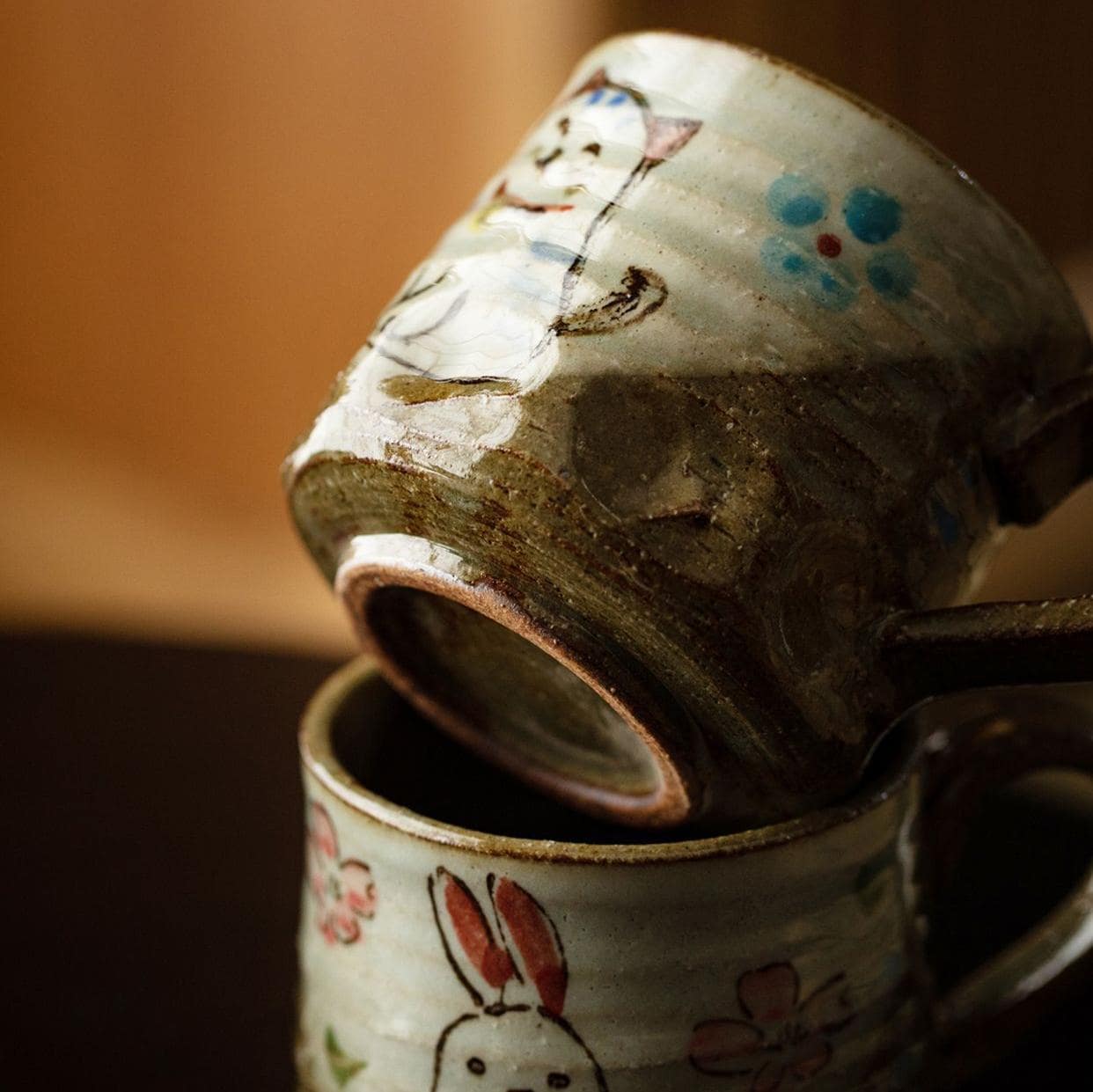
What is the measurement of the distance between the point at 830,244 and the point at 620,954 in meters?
0.21

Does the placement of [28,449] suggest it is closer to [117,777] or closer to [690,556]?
[117,777]

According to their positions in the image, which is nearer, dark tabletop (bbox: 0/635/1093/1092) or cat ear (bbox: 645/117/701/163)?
cat ear (bbox: 645/117/701/163)

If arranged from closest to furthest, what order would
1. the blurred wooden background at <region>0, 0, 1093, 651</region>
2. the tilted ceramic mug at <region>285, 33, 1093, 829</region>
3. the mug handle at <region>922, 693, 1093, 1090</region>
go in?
the tilted ceramic mug at <region>285, 33, 1093, 829</region>, the mug handle at <region>922, 693, 1093, 1090</region>, the blurred wooden background at <region>0, 0, 1093, 651</region>

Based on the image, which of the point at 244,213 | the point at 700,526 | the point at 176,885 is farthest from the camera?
the point at 244,213

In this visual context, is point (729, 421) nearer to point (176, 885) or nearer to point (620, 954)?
point (620, 954)

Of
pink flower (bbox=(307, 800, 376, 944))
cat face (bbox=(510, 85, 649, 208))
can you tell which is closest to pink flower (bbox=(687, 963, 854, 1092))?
pink flower (bbox=(307, 800, 376, 944))

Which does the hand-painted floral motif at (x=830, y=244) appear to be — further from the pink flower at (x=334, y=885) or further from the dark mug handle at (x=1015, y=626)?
the pink flower at (x=334, y=885)

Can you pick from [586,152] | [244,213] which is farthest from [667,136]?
[244,213]

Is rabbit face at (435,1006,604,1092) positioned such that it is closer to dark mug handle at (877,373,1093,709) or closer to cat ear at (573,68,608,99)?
dark mug handle at (877,373,1093,709)

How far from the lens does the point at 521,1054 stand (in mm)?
400

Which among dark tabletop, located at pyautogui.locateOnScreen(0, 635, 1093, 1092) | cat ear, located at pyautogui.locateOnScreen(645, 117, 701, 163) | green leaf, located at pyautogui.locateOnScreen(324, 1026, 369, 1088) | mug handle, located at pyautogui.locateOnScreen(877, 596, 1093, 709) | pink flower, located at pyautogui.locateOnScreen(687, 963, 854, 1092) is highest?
cat ear, located at pyautogui.locateOnScreen(645, 117, 701, 163)

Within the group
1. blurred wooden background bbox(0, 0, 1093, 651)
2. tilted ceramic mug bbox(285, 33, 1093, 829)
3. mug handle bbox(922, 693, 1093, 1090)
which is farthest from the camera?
blurred wooden background bbox(0, 0, 1093, 651)

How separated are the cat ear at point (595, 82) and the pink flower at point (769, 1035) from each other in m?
0.28

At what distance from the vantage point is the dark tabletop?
562 mm
